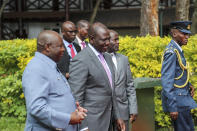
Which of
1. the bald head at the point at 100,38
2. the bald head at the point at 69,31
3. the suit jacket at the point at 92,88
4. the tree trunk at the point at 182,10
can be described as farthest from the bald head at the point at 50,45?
the tree trunk at the point at 182,10

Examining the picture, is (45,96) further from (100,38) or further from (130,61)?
(130,61)

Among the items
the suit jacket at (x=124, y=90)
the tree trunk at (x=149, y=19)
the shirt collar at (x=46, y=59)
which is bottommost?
the suit jacket at (x=124, y=90)

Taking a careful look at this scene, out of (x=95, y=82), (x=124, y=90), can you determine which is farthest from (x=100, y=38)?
(x=124, y=90)

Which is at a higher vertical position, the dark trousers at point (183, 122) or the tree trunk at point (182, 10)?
the tree trunk at point (182, 10)

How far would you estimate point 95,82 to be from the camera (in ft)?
14.8

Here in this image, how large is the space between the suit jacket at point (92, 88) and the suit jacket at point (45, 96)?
2.36ft

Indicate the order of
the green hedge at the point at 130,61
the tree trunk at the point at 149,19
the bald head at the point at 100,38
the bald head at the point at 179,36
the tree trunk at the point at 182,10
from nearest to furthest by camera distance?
1. the bald head at the point at 100,38
2. the bald head at the point at 179,36
3. the green hedge at the point at 130,61
4. the tree trunk at the point at 149,19
5. the tree trunk at the point at 182,10

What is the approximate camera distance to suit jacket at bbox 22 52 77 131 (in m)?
3.45

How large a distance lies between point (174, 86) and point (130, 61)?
9.97 feet

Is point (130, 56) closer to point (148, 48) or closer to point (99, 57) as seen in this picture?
point (148, 48)

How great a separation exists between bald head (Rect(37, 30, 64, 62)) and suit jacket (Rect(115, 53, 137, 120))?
6.45ft

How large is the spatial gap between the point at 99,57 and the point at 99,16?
20.1m

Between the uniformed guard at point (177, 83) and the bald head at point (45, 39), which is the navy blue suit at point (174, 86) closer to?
the uniformed guard at point (177, 83)

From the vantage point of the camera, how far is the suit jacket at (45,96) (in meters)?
3.45
